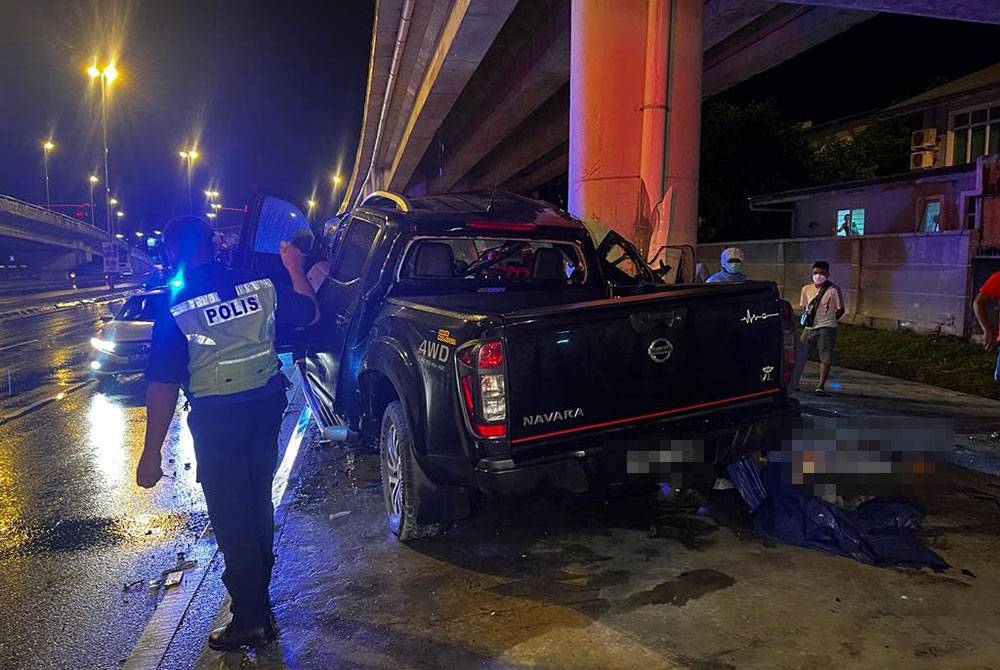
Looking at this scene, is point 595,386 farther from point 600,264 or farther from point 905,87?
point 905,87

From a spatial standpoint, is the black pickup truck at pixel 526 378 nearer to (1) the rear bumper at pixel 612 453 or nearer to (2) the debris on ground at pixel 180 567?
(1) the rear bumper at pixel 612 453

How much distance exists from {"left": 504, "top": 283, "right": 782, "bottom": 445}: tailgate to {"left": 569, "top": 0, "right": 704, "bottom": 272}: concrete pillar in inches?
183

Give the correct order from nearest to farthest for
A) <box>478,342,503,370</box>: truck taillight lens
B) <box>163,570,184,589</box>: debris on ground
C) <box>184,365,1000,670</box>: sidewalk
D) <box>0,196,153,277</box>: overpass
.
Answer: <box>184,365,1000,670</box>: sidewalk
<box>478,342,503,370</box>: truck taillight lens
<box>163,570,184,589</box>: debris on ground
<box>0,196,153,277</box>: overpass

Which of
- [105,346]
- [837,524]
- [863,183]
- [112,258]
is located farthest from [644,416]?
[112,258]

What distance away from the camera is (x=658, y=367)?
12.5ft

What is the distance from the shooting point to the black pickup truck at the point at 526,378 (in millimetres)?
3535

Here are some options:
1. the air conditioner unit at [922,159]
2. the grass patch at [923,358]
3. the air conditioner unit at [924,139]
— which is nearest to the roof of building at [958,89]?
the air conditioner unit at [924,139]

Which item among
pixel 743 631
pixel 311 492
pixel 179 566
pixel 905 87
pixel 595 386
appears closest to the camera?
pixel 743 631

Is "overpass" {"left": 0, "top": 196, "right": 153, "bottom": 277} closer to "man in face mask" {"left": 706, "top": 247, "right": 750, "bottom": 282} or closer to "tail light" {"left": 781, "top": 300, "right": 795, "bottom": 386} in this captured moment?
"man in face mask" {"left": 706, "top": 247, "right": 750, "bottom": 282}

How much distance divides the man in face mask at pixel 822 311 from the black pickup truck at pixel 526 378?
3.98 meters

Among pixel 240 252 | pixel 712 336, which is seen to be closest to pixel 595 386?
pixel 712 336

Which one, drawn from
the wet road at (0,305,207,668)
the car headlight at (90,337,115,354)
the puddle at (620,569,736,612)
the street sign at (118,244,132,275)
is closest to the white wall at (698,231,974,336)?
the puddle at (620,569,736,612)

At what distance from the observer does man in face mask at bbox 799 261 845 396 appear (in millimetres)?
8312

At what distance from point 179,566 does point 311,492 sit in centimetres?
126
